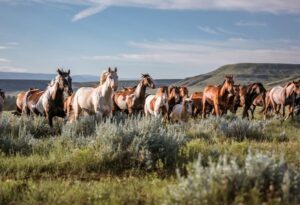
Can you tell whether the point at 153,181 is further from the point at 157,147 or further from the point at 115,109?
the point at 115,109

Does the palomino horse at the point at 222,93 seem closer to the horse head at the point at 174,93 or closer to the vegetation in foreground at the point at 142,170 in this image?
the horse head at the point at 174,93

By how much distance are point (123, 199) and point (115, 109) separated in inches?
647

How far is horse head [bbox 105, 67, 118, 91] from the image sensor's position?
48.7 feet

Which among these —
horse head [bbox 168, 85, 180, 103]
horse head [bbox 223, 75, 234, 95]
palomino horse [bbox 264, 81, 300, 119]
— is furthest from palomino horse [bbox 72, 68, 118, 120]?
palomino horse [bbox 264, 81, 300, 119]

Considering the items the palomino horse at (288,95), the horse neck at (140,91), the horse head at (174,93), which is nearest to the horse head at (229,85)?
the horse head at (174,93)

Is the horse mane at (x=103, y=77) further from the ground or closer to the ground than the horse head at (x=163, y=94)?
further from the ground

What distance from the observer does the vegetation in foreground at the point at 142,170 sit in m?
5.47

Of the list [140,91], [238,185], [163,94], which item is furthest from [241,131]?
[140,91]

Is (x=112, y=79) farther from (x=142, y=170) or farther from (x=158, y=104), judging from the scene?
(x=142, y=170)

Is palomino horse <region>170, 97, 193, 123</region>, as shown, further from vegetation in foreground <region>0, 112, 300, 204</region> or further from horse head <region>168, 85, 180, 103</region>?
vegetation in foreground <region>0, 112, 300, 204</region>

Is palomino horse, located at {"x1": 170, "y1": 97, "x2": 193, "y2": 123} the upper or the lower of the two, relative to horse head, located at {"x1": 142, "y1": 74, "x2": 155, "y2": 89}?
lower

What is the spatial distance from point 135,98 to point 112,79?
6001 millimetres

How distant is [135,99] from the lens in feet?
68.8

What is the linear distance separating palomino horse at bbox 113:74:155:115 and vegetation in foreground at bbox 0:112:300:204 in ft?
25.7
